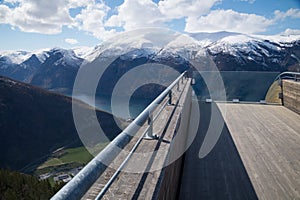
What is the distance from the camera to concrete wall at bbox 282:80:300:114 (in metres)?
5.97

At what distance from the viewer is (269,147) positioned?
3951 mm

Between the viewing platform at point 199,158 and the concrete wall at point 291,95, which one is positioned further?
the concrete wall at point 291,95

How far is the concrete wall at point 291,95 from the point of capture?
5969 mm

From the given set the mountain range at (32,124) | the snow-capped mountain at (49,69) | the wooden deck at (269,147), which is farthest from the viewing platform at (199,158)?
the snow-capped mountain at (49,69)

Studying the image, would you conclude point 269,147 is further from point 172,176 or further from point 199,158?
point 172,176

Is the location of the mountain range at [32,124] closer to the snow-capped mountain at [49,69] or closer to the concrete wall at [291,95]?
the concrete wall at [291,95]

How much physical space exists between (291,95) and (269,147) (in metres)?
3.18

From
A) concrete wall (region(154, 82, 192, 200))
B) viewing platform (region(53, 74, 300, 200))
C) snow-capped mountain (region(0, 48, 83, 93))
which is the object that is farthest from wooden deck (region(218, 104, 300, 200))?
snow-capped mountain (region(0, 48, 83, 93))

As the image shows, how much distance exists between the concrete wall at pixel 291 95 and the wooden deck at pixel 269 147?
175 mm

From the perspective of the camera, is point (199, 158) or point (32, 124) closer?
point (199, 158)

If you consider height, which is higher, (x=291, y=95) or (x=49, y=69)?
(x=49, y=69)

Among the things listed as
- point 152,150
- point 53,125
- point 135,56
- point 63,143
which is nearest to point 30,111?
point 53,125

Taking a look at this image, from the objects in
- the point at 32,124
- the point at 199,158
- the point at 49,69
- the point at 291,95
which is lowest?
the point at 32,124

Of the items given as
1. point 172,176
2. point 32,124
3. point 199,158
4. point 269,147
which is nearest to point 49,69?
point 32,124
